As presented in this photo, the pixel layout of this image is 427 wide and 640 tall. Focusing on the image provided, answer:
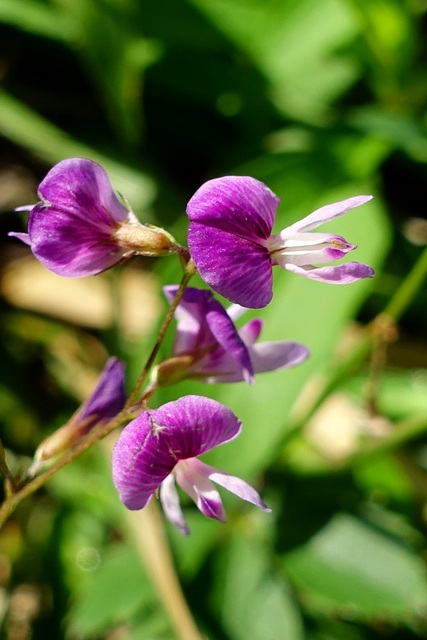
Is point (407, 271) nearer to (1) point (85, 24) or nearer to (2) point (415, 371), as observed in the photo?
(2) point (415, 371)

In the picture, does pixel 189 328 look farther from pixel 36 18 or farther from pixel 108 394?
pixel 36 18

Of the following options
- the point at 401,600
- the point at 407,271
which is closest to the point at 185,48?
the point at 407,271

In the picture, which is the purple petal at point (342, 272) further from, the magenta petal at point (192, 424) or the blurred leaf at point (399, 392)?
the blurred leaf at point (399, 392)

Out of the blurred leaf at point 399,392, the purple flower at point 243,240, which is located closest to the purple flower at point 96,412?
the purple flower at point 243,240

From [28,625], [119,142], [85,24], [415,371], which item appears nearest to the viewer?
[28,625]

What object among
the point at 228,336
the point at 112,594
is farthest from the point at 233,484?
the point at 112,594
